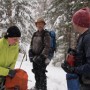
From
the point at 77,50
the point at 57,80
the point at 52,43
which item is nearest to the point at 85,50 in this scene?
the point at 77,50

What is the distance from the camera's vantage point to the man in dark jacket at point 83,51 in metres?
4.33

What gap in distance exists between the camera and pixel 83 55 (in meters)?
4.44

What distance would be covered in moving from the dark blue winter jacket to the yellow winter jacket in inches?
79.9

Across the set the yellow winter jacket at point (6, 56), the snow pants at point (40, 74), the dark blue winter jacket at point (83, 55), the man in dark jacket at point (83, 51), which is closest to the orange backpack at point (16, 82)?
the yellow winter jacket at point (6, 56)

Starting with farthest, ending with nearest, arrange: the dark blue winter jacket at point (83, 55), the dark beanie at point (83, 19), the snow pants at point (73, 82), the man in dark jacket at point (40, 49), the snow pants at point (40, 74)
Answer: the snow pants at point (40, 74) < the man in dark jacket at point (40, 49) < the dark beanie at point (83, 19) < the snow pants at point (73, 82) < the dark blue winter jacket at point (83, 55)

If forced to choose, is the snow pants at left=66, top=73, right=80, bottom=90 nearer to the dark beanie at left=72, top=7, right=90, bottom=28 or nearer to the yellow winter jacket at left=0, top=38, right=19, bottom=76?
the dark beanie at left=72, top=7, right=90, bottom=28

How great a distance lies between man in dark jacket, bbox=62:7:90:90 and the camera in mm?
4328

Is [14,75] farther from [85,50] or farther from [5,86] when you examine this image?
[85,50]

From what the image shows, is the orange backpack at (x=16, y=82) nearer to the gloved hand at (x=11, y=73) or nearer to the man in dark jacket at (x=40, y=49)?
the gloved hand at (x=11, y=73)

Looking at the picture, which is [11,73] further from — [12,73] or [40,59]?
[40,59]

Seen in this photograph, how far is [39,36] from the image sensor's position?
28.2 feet

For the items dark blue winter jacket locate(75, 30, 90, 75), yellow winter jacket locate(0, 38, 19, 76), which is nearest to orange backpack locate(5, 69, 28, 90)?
yellow winter jacket locate(0, 38, 19, 76)

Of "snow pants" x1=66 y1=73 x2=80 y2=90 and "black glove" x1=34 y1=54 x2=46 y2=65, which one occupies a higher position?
"snow pants" x1=66 y1=73 x2=80 y2=90

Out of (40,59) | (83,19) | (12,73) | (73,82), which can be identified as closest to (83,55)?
(73,82)
